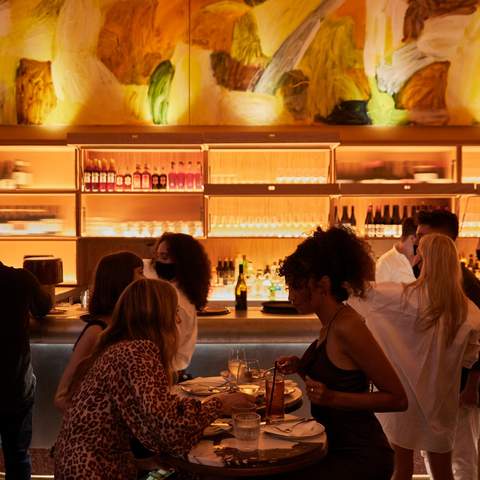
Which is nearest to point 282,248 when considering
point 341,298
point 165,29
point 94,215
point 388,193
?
point 388,193

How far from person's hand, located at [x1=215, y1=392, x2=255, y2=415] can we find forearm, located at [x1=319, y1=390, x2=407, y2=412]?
351 millimetres

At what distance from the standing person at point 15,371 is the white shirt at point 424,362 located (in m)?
1.86

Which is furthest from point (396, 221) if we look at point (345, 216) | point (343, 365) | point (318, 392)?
point (318, 392)

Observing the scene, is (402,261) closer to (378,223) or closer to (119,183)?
(378,223)

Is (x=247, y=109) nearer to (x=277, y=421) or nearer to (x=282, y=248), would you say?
(x=282, y=248)

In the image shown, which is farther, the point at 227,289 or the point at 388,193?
the point at 227,289

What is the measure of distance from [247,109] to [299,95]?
0.57 m

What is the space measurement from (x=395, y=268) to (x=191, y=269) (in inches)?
86.2

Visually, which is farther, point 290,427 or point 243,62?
point 243,62

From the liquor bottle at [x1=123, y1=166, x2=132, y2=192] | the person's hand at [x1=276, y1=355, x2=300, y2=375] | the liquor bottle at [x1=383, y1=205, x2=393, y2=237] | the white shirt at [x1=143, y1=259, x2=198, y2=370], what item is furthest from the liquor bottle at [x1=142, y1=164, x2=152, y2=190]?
the person's hand at [x1=276, y1=355, x2=300, y2=375]

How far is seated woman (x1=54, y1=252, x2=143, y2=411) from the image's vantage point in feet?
10.2

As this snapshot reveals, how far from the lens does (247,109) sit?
728 cm

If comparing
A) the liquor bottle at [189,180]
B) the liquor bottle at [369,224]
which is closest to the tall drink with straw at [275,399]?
the liquor bottle at [369,224]

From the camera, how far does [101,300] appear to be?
325cm
